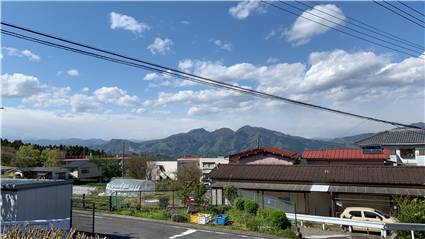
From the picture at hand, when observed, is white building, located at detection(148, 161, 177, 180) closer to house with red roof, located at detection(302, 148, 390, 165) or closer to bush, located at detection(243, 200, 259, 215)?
house with red roof, located at detection(302, 148, 390, 165)

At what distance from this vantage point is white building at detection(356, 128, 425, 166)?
48.8 metres

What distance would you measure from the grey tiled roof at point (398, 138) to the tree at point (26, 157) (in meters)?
67.1

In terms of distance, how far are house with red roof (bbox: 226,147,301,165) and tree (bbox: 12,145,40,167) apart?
187ft

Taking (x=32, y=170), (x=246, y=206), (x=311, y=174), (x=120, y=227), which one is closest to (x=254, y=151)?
(x=311, y=174)

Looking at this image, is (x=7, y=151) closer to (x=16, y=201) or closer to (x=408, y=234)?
(x=16, y=201)

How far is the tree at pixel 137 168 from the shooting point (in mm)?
84625

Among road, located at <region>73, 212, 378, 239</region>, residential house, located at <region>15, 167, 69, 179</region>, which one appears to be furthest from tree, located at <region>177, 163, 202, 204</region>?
residential house, located at <region>15, 167, 69, 179</region>

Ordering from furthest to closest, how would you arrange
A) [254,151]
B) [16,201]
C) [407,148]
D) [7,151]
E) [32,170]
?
[7,151] < [32,170] < [407,148] < [254,151] < [16,201]

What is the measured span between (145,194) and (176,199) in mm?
10825

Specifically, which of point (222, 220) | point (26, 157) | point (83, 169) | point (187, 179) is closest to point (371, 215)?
point (222, 220)

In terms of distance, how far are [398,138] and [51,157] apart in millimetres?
74150

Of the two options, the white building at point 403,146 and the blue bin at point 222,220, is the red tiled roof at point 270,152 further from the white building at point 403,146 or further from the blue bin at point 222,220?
the blue bin at point 222,220

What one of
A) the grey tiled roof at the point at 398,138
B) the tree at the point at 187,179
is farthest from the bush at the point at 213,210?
the grey tiled roof at the point at 398,138

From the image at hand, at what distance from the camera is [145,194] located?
170 ft
